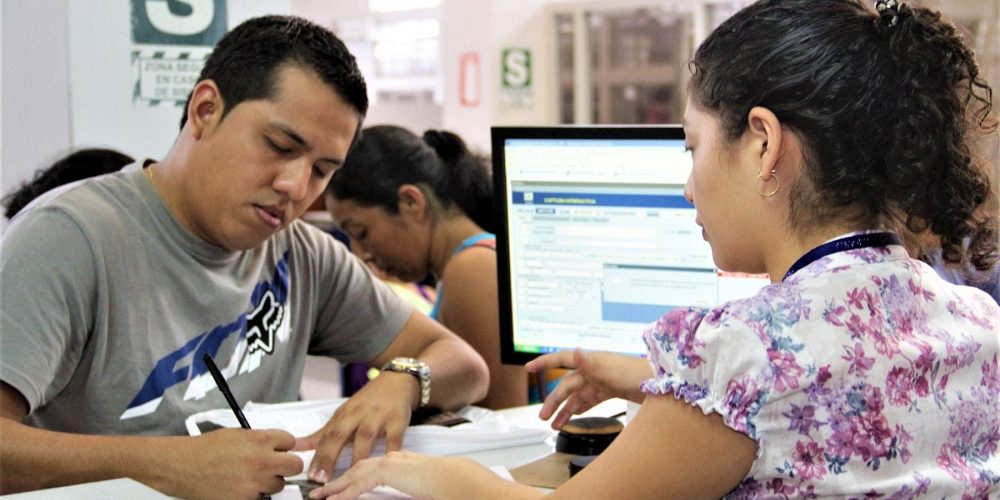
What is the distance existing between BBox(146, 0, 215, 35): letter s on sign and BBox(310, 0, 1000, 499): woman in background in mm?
1398

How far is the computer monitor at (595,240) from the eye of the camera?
5.08 ft

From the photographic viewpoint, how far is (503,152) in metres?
1.61

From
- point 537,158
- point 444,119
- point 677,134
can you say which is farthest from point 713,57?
point 444,119

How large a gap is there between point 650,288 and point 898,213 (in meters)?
0.62

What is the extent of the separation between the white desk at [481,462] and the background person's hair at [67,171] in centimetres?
82

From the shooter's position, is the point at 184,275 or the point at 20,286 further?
the point at 184,275

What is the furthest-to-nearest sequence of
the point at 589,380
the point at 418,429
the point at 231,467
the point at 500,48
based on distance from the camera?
the point at 500,48 → the point at 418,429 → the point at 589,380 → the point at 231,467

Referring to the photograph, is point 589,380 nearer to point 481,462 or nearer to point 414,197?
point 481,462

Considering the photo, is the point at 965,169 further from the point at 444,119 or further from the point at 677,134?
the point at 444,119

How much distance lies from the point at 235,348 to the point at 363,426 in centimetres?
32

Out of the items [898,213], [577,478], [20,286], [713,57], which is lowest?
[577,478]

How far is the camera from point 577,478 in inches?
37.7

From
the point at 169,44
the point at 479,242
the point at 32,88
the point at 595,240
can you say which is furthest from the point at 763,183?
the point at 32,88

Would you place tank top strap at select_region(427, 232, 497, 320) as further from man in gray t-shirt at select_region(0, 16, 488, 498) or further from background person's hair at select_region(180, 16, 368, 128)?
background person's hair at select_region(180, 16, 368, 128)
